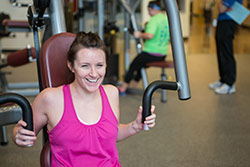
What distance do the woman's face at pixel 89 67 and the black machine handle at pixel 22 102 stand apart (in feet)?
0.97

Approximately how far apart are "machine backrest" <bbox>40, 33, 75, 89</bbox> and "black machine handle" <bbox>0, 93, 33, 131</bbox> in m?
0.46

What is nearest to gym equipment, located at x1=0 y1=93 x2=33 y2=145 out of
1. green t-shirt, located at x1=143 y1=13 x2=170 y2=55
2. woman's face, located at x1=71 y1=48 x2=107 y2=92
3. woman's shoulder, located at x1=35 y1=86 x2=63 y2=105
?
woman's shoulder, located at x1=35 y1=86 x2=63 y2=105

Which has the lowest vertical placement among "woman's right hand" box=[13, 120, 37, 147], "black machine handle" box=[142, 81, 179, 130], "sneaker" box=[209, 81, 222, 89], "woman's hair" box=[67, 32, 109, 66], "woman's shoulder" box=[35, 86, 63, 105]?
"sneaker" box=[209, 81, 222, 89]

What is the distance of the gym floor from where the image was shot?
7.33 feet

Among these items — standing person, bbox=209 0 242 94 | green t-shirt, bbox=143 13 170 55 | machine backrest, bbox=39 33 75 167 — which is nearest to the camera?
machine backrest, bbox=39 33 75 167

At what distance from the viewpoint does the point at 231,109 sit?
337 centimetres

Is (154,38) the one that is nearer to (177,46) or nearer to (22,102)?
(177,46)

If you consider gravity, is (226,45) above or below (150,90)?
below

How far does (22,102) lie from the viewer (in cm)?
93

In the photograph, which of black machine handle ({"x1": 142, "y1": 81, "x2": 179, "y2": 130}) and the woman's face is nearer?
black machine handle ({"x1": 142, "y1": 81, "x2": 179, "y2": 130})

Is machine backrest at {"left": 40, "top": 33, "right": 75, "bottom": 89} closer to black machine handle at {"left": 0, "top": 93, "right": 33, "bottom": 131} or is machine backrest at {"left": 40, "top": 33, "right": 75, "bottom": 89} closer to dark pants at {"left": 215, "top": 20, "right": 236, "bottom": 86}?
black machine handle at {"left": 0, "top": 93, "right": 33, "bottom": 131}

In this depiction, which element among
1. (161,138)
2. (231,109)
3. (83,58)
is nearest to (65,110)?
(83,58)

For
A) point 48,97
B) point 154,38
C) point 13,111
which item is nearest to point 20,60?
point 154,38

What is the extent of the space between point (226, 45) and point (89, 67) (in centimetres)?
291
